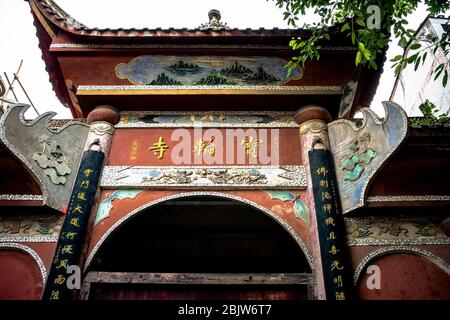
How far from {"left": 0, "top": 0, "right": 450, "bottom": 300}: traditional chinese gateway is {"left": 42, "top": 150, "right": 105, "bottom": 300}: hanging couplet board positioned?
2 centimetres

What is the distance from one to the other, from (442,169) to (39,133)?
5.80m

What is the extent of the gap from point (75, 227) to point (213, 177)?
201cm

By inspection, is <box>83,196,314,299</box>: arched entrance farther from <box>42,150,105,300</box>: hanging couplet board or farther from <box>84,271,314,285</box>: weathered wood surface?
<box>84,271,314,285</box>: weathered wood surface

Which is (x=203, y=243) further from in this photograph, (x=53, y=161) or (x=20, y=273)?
(x=20, y=273)

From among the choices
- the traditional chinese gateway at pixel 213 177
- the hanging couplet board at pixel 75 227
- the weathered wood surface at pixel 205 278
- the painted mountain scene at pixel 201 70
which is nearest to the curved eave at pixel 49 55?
the traditional chinese gateway at pixel 213 177

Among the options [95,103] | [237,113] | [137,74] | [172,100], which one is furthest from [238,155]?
[95,103]

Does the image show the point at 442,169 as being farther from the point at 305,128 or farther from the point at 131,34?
the point at 131,34

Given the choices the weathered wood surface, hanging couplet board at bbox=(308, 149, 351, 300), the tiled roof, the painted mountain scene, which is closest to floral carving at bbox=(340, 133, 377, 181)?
hanging couplet board at bbox=(308, 149, 351, 300)

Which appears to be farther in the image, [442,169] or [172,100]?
[172,100]

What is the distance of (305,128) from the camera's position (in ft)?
18.7

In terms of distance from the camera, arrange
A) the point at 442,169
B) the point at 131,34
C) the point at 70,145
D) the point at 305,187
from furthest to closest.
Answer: the point at 131,34 → the point at 70,145 → the point at 305,187 → the point at 442,169

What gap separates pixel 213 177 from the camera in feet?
17.2

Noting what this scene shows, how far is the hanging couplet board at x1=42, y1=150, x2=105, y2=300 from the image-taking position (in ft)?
13.8

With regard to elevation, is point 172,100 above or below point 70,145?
above
